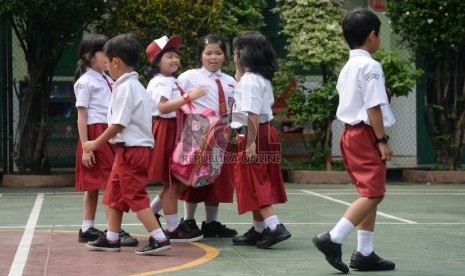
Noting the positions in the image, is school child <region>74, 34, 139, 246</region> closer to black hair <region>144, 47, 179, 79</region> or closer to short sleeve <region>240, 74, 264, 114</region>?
black hair <region>144, 47, 179, 79</region>

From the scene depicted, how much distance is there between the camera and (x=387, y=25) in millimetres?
18688

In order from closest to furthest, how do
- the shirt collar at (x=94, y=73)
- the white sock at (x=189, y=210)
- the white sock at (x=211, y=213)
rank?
1. the shirt collar at (x=94, y=73)
2. the white sock at (x=189, y=210)
3. the white sock at (x=211, y=213)

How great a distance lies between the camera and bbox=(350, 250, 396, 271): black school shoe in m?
7.45

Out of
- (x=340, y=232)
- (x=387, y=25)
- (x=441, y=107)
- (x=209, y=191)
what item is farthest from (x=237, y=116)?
(x=387, y=25)

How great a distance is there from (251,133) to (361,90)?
152 centimetres

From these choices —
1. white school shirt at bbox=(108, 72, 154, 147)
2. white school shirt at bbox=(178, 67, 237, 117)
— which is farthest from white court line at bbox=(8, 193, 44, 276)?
white school shirt at bbox=(178, 67, 237, 117)

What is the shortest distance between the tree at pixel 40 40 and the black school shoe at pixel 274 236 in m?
7.42

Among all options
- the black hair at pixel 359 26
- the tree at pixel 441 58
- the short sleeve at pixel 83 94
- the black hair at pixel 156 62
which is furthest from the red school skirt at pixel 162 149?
the tree at pixel 441 58

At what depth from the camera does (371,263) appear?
7453 mm

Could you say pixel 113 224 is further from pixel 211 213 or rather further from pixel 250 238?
pixel 211 213

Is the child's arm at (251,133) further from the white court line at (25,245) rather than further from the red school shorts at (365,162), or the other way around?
the white court line at (25,245)

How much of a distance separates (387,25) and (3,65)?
646 centimetres

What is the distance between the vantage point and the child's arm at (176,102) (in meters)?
8.64

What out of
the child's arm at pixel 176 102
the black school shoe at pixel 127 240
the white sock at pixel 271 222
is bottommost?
the black school shoe at pixel 127 240
